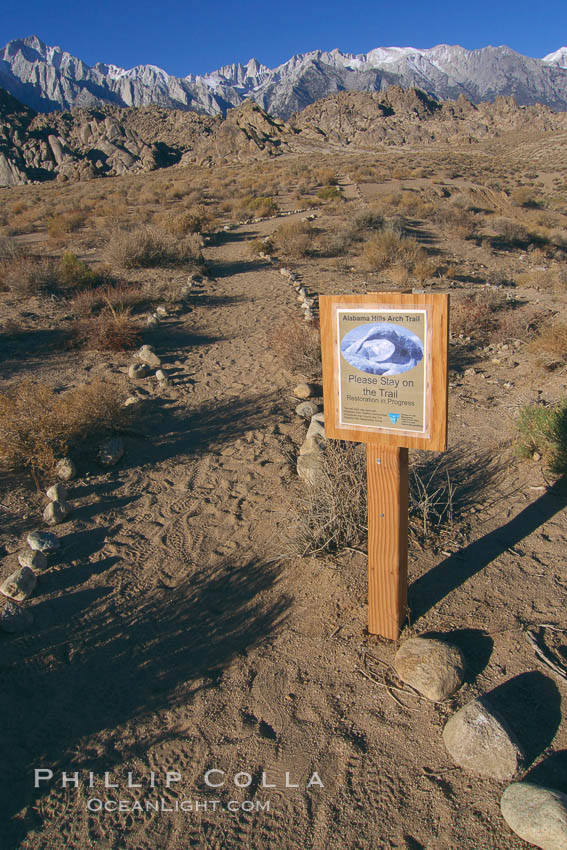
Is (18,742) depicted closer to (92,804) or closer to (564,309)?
(92,804)

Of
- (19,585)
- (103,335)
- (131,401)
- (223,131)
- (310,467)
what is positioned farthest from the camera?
(223,131)

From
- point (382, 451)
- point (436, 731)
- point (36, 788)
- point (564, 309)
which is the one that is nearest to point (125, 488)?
point (36, 788)

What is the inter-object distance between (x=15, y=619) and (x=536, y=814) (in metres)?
2.61

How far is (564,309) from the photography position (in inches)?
333

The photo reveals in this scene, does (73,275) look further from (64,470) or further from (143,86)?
(143,86)

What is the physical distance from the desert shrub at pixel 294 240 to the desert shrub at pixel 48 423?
890 cm

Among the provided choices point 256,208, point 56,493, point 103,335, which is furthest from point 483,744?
point 256,208

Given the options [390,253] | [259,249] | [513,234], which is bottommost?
[390,253]

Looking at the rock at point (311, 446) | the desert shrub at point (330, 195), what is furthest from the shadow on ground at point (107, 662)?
the desert shrub at point (330, 195)

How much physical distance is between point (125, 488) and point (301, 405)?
207 cm

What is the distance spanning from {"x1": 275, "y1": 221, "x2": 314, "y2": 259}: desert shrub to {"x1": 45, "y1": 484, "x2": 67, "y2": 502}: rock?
9991 millimetres

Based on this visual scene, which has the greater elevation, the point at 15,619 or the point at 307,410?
the point at 307,410

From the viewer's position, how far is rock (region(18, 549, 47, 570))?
3172 millimetres

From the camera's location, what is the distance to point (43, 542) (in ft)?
11.0
